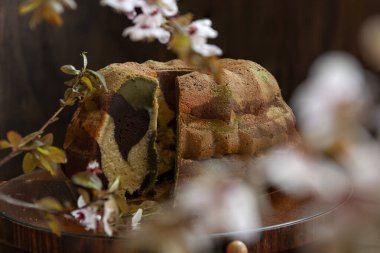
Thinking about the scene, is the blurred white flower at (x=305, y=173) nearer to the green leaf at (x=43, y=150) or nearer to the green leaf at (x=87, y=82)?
the green leaf at (x=43, y=150)

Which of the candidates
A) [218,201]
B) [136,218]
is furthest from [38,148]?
[218,201]

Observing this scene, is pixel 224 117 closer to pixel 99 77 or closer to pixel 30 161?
pixel 99 77

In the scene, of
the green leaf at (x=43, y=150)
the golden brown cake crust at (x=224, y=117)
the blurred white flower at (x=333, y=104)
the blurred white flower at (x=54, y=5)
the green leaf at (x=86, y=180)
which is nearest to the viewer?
the blurred white flower at (x=333, y=104)

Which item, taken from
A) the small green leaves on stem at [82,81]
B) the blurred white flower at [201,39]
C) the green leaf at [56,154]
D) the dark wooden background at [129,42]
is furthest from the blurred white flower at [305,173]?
the dark wooden background at [129,42]

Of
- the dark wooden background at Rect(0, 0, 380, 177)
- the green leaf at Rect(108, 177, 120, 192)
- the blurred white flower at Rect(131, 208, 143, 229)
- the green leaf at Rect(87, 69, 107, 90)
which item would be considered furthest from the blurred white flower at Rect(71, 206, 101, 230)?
the dark wooden background at Rect(0, 0, 380, 177)

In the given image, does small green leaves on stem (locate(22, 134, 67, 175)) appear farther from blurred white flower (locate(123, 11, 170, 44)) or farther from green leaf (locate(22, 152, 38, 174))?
blurred white flower (locate(123, 11, 170, 44))

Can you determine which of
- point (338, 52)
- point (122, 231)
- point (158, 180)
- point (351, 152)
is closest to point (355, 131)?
point (351, 152)
